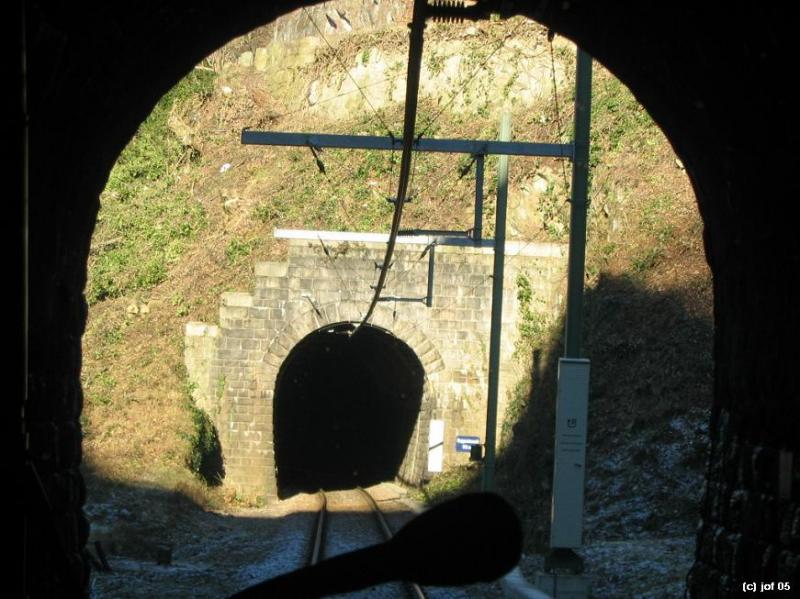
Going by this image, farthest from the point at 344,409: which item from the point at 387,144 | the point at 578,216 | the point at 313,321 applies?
the point at 578,216

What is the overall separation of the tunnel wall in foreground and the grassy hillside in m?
0.64

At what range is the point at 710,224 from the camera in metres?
7.97

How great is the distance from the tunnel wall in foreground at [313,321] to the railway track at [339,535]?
2.43 m

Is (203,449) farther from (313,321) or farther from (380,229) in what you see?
(380,229)

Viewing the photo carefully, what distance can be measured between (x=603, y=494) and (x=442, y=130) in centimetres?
2085

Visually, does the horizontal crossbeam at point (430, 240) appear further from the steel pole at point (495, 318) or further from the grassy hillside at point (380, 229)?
the grassy hillside at point (380, 229)

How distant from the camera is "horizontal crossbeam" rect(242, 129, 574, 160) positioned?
12914mm

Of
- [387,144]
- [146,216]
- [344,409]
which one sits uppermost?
[387,144]

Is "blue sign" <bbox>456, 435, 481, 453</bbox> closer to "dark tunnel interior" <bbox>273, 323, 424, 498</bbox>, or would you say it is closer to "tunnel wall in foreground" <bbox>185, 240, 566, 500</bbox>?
"tunnel wall in foreground" <bbox>185, 240, 566, 500</bbox>

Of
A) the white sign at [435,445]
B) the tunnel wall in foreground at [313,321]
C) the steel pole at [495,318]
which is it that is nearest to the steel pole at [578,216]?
the steel pole at [495,318]

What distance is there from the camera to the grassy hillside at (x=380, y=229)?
65.0ft

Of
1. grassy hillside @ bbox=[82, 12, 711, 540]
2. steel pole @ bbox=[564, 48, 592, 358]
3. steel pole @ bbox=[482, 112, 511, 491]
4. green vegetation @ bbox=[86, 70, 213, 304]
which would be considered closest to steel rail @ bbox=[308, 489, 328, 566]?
grassy hillside @ bbox=[82, 12, 711, 540]

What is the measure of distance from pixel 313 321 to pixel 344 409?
14158 mm

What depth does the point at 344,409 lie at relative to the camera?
39.7m
